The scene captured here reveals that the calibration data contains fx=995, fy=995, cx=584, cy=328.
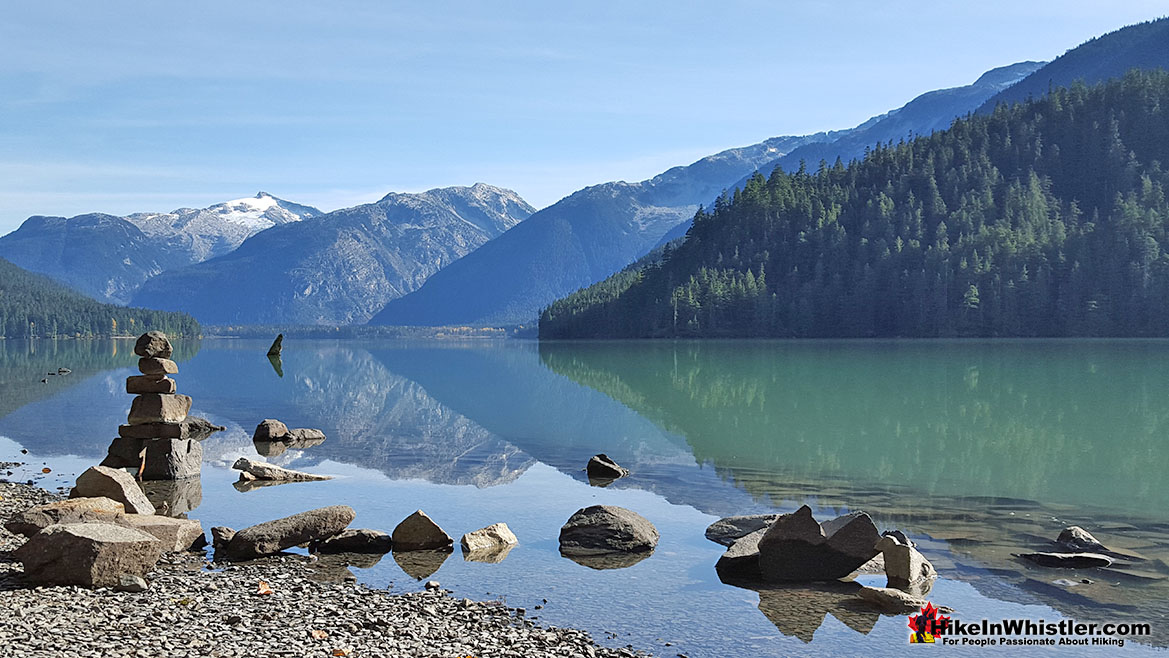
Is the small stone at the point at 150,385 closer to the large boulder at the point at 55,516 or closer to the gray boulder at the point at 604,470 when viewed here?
the large boulder at the point at 55,516

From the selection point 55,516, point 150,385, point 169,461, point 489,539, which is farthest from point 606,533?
point 150,385

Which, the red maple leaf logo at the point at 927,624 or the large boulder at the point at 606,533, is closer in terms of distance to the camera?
the red maple leaf logo at the point at 927,624

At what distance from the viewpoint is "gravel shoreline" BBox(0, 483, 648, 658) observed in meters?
14.2

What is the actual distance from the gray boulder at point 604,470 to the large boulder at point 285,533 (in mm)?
13418

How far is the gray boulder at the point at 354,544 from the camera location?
2225 cm

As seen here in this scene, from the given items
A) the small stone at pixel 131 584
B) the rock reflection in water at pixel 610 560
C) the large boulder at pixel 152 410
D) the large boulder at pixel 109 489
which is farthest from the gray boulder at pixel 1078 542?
the large boulder at pixel 152 410

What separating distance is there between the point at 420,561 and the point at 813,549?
8.29 meters

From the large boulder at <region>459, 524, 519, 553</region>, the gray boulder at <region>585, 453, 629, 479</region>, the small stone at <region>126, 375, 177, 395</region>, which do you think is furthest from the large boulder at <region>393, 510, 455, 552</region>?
the small stone at <region>126, 375, 177, 395</region>

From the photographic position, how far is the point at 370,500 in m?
30.1

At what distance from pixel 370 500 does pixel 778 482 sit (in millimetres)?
13088

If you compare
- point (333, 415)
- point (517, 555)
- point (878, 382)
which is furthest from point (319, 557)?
point (878, 382)

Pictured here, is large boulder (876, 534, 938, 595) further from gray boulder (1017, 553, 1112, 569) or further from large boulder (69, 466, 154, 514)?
large boulder (69, 466, 154, 514)

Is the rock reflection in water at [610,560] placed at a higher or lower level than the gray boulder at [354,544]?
lower

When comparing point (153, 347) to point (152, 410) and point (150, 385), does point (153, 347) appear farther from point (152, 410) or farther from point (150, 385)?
point (152, 410)
